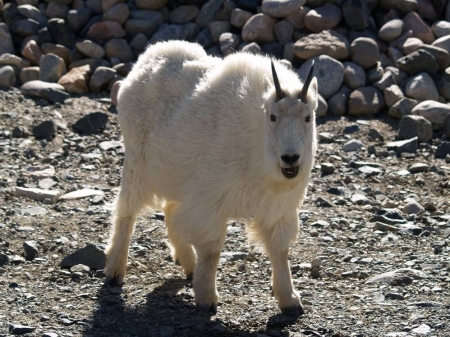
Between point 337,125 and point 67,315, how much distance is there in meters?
7.08

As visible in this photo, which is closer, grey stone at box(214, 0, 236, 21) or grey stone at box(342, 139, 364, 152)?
grey stone at box(342, 139, 364, 152)

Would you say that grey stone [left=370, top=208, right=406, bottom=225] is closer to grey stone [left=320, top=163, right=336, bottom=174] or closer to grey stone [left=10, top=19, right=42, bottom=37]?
grey stone [left=320, top=163, right=336, bottom=174]

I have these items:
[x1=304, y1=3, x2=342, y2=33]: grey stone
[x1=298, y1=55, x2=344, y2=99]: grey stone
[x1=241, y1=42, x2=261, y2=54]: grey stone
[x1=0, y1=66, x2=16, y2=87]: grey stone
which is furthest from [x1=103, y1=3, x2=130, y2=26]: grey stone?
[x1=298, y1=55, x2=344, y2=99]: grey stone

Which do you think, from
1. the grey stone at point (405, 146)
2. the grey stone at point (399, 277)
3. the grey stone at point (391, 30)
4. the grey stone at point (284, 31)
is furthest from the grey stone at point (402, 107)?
the grey stone at point (399, 277)

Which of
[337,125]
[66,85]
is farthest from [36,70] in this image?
[337,125]

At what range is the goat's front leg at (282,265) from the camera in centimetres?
785

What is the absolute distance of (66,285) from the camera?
27.8 ft

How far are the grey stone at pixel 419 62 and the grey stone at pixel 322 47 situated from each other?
0.96 m

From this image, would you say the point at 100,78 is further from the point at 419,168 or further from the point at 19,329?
the point at 19,329

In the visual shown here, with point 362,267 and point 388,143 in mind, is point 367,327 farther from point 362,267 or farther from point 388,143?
point 388,143

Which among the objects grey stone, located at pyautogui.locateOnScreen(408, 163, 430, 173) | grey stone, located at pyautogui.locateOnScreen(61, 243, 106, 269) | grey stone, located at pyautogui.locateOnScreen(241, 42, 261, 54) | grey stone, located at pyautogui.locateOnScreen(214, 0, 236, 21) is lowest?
grey stone, located at pyautogui.locateOnScreen(408, 163, 430, 173)

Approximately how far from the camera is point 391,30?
593 inches

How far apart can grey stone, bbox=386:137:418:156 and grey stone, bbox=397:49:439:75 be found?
1868 millimetres

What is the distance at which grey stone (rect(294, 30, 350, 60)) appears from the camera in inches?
572
